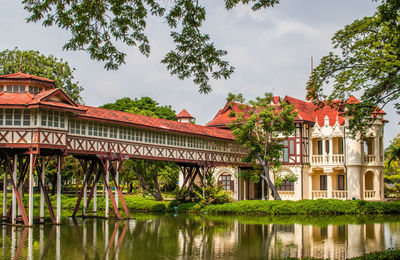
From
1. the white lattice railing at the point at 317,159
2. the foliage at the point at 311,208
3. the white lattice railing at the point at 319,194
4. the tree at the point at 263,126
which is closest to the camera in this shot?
the foliage at the point at 311,208

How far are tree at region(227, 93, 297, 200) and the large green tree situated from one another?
919 cm

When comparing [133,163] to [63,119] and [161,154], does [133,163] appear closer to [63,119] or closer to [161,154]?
[161,154]

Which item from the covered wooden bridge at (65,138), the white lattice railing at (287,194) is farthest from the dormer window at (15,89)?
the white lattice railing at (287,194)

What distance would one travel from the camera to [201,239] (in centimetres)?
2019

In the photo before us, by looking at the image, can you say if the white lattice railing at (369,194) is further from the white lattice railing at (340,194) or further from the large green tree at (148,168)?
the large green tree at (148,168)

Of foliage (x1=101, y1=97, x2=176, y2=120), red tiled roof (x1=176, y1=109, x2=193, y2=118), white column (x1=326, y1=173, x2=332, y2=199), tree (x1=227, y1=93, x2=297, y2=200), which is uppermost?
foliage (x1=101, y1=97, x2=176, y2=120)

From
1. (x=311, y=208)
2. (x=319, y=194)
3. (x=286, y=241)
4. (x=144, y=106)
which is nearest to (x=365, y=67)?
(x=286, y=241)

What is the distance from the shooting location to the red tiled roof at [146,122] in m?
28.5

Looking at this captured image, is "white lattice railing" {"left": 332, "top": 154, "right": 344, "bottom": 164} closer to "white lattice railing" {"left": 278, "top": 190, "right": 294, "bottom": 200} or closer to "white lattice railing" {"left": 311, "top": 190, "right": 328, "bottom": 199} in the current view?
"white lattice railing" {"left": 311, "top": 190, "right": 328, "bottom": 199}

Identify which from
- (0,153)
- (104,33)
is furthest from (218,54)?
(0,153)

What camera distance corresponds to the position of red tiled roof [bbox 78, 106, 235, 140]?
93.6ft

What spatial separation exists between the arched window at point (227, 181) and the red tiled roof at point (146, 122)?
5932mm

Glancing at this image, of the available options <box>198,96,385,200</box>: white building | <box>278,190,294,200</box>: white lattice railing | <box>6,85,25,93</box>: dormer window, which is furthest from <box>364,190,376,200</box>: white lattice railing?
<box>6,85,25,93</box>: dormer window

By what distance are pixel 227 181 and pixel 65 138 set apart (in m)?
22.6
